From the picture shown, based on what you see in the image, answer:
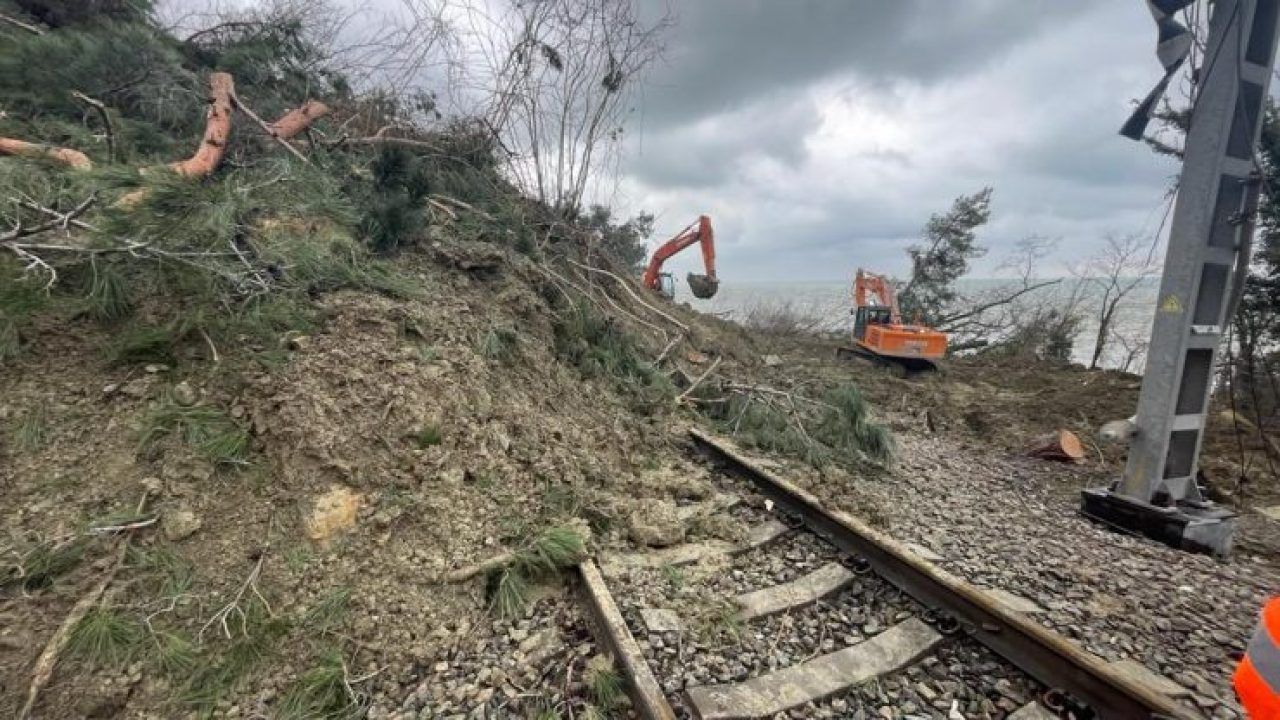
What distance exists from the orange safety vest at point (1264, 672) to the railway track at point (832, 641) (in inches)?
26.8

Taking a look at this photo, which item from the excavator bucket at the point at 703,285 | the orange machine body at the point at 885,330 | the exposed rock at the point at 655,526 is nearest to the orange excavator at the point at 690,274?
the excavator bucket at the point at 703,285

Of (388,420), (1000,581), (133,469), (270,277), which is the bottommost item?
(1000,581)

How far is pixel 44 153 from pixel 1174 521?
9.31 meters

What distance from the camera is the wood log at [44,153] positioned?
4.39m

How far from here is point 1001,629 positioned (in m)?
2.67

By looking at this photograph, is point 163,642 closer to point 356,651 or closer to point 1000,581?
point 356,651

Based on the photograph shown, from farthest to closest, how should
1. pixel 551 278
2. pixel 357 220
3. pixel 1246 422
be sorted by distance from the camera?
pixel 1246 422 → pixel 551 278 → pixel 357 220

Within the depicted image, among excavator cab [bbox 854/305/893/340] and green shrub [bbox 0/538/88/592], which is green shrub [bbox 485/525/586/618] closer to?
green shrub [bbox 0/538/88/592]

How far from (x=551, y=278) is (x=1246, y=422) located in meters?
10.0

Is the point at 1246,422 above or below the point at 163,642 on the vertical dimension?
above

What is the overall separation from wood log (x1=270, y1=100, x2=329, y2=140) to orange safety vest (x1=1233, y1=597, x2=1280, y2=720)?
7.56m

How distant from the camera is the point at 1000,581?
3318 mm

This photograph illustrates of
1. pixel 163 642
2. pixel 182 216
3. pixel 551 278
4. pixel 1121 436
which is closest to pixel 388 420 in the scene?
pixel 163 642

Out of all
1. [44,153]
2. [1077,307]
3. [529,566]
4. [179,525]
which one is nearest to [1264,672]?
[529,566]
